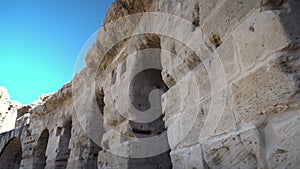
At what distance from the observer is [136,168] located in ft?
6.80

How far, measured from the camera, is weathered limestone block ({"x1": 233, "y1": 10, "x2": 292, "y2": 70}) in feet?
2.99

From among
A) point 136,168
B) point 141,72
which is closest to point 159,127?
point 136,168

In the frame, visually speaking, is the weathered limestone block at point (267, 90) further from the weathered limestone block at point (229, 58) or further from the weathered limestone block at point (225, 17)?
the weathered limestone block at point (225, 17)

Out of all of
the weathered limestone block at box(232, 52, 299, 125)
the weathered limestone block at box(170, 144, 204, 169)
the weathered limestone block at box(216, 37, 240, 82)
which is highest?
the weathered limestone block at box(216, 37, 240, 82)

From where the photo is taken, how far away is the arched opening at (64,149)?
4.15 m

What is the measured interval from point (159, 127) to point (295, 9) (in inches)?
65.7

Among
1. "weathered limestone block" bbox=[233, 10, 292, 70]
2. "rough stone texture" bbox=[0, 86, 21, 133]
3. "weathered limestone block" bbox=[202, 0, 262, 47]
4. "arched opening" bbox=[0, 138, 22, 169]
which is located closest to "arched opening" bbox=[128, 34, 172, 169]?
"weathered limestone block" bbox=[202, 0, 262, 47]

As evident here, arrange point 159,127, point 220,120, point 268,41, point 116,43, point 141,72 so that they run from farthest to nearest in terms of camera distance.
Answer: point 116,43 < point 141,72 < point 159,127 < point 220,120 < point 268,41

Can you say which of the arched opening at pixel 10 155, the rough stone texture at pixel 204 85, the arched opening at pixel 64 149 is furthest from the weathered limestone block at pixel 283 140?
the arched opening at pixel 10 155

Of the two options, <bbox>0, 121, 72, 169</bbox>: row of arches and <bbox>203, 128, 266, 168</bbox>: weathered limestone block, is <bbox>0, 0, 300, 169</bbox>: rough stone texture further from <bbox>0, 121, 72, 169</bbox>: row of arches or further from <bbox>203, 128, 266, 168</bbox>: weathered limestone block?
<bbox>0, 121, 72, 169</bbox>: row of arches

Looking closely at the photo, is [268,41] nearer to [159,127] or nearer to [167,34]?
[167,34]

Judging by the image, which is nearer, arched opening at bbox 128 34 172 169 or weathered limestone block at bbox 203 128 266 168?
weathered limestone block at bbox 203 128 266 168

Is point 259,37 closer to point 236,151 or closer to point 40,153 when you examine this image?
point 236,151

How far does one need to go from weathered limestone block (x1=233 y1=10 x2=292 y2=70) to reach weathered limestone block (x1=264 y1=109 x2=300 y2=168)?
0.89ft
